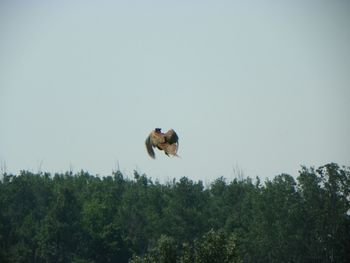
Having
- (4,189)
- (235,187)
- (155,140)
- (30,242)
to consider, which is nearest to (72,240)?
(30,242)

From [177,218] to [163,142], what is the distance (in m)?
85.7

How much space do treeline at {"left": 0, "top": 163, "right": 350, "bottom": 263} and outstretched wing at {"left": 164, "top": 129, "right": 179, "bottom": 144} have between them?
187ft

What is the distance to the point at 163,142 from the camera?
1605 centimetres

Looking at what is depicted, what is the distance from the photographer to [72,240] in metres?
96.3

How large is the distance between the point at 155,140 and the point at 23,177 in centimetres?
10701

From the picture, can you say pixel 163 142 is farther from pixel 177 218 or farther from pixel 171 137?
pixel 177 218

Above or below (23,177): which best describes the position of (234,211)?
below

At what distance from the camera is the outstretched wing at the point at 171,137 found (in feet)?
52.2

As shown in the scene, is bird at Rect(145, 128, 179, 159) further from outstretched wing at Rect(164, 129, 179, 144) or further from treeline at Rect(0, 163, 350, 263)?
treeline at Rect(0, 163, 350, 263)

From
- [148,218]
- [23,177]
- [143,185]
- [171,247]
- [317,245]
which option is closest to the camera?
[171,247]

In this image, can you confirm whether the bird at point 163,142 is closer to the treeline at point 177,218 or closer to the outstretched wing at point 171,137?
the outstretched wing at point 171,137

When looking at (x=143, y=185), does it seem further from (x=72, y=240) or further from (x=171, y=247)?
(x=171, y=247)

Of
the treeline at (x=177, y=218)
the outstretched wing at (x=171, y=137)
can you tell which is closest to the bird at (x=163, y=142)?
the outstretched wing at (x=171, y=137)

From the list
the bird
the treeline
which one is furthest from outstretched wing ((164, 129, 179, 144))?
the treeline
